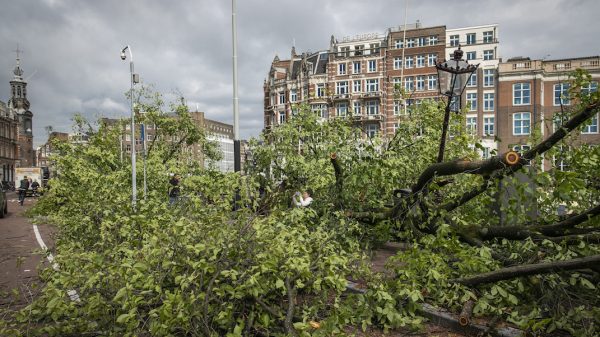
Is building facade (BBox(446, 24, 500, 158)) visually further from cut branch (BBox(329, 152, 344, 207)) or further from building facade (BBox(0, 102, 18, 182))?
building facade (BBox(0, 102, 18, 182))

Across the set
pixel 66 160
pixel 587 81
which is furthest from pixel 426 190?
pixel 66 160

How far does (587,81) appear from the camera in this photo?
A: 518cm

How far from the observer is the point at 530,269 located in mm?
4043

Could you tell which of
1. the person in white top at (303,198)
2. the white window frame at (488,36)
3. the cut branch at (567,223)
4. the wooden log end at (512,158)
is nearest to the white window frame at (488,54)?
the white window frame at (488,36)

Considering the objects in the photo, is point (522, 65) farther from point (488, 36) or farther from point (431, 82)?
point (431, 82)

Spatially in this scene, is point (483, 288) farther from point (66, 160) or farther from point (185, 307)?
point (66, 160)

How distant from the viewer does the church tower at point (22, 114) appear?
99.1 meters

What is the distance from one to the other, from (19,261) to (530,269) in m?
5.43

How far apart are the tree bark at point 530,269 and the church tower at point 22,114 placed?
377ft

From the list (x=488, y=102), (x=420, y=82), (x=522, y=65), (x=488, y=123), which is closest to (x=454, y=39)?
(x=420, y=82)

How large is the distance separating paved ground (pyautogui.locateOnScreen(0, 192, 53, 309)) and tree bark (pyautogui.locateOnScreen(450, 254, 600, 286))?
462 centimetres

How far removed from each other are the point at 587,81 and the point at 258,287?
4897mm

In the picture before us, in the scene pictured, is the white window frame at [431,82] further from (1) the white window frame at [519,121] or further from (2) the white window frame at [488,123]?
(1) the white window frame at [519,121]

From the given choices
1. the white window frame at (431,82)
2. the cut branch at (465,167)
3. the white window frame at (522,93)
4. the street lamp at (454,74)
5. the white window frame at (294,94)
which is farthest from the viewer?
the white window frame at (294,94)
